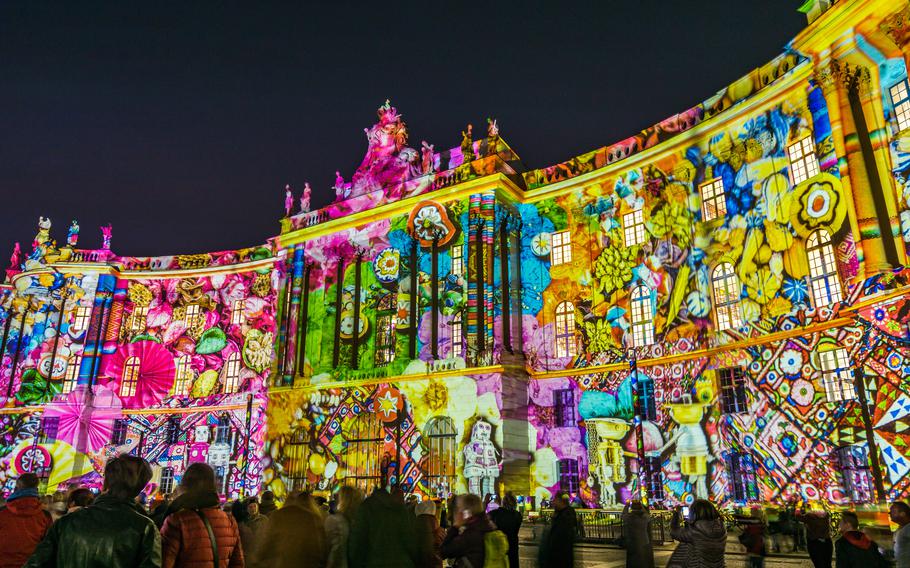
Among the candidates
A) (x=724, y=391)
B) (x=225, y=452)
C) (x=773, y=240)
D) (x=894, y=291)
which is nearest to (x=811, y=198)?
(x=773, y=240)

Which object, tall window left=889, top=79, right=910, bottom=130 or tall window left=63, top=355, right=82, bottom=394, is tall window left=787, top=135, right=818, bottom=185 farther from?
tall window left=63, top=355, right=82, bottom=394

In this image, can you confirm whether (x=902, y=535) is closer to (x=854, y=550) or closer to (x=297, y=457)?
(x=854, y=550)

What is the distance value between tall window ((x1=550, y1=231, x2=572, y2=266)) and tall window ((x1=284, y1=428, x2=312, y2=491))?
15346mm

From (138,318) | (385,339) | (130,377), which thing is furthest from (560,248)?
(130,377)

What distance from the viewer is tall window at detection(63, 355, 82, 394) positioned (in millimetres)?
39594

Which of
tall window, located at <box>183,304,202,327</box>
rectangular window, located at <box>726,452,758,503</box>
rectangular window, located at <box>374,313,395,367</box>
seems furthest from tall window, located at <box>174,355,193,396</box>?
rectangular window, located at <box>726,452,758,503</box>

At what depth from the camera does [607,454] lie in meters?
26.0

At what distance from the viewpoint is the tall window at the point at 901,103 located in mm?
19359

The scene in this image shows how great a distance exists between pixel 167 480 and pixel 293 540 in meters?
36.7

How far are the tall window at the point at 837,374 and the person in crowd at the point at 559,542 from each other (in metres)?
15.2

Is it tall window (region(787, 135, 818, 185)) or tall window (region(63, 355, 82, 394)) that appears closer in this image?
tall window (region(787, 135, 818, 185))

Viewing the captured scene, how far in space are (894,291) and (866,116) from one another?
617cm

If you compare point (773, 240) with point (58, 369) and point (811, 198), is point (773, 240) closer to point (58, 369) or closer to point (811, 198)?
point (811, 198)

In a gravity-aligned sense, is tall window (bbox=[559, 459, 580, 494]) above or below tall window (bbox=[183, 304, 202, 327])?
below
